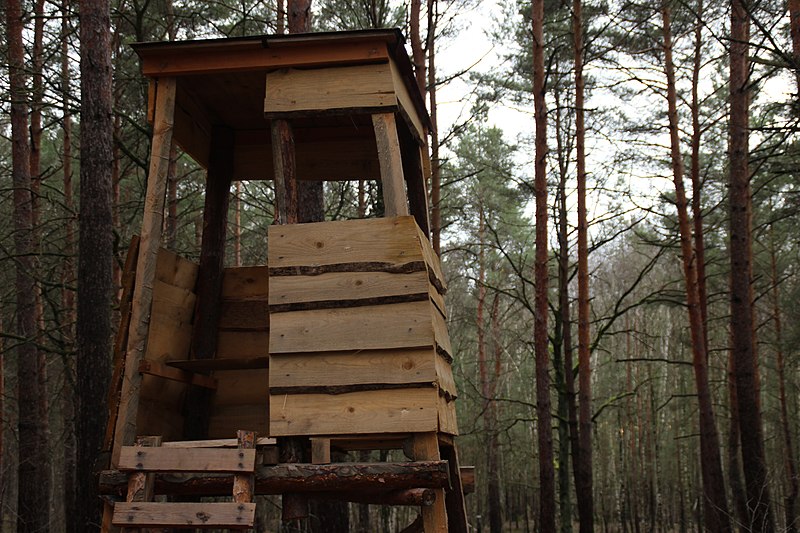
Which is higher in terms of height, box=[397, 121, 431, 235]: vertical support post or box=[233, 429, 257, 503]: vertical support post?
box=[397, 121, 431, 235]: vertical support post

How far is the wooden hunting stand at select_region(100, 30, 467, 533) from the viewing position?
17.0 feet

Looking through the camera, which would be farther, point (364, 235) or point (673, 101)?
point (673, 101)

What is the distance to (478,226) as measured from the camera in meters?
28.9

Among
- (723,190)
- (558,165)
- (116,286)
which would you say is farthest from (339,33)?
(723,190)

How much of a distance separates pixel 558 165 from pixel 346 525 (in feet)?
37.8

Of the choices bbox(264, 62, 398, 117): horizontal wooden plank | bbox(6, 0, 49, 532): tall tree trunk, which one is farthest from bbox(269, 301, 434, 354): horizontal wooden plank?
bbox(6, 0, 49, 532): tall tree trunk

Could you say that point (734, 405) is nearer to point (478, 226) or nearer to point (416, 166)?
point (478, 226)

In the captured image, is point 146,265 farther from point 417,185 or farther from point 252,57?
point 417,185

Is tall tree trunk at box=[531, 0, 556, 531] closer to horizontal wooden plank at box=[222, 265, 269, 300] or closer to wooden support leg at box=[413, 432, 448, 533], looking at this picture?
horizontal wooden plank at box=[222, 265, 269, 300]

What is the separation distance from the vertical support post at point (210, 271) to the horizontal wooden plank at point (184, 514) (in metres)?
2.06

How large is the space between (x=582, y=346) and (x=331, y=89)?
10751 mm

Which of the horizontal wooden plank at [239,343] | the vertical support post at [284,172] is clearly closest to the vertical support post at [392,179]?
the vertical support post at [284,172]

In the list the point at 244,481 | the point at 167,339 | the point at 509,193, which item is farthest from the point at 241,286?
the point at 509,193

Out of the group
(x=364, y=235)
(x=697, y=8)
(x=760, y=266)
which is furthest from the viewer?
(x=760, y=266)
